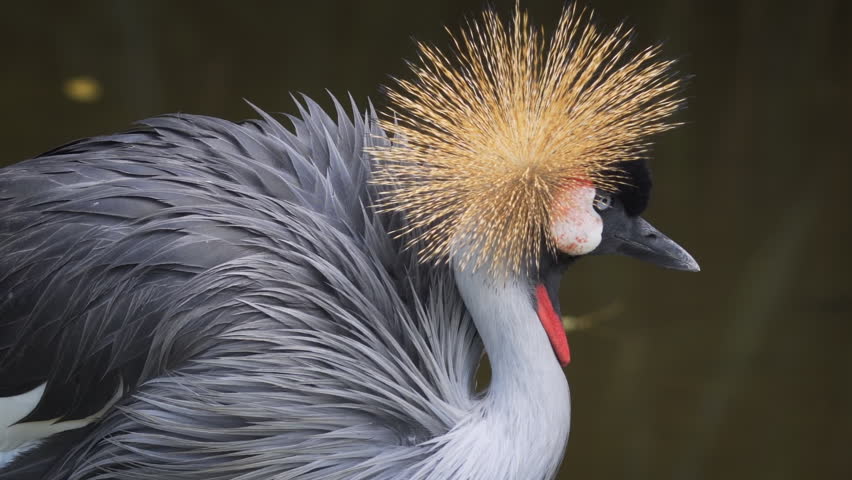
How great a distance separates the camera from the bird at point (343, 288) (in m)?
1.07

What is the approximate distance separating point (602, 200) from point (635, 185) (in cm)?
4

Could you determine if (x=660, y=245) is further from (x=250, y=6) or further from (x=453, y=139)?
(x=250, y=6)

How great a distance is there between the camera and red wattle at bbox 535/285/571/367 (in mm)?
1149

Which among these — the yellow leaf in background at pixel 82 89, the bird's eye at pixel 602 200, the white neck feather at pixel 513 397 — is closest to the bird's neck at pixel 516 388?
the white neck feather at pixel 513 397

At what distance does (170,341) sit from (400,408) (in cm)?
27

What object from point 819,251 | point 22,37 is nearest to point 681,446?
point 819,251

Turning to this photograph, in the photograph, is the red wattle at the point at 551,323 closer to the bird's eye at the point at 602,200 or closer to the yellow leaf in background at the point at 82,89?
the bird's eye at the point at 602,200

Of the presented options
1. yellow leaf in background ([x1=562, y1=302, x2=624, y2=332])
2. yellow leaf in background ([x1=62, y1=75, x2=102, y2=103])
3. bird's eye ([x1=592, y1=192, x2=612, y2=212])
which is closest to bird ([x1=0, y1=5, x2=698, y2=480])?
bird's eye ([x1=592, y1=192, x2=612, y2=212])

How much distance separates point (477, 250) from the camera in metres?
1.10

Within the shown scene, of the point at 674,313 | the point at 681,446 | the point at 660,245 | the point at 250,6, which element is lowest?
the point at 681,446

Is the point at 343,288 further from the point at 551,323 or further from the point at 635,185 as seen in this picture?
the point at 635,185

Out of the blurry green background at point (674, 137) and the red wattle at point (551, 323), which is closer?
the red wattle at point (551, 323)

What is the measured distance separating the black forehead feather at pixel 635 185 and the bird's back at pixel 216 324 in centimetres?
23

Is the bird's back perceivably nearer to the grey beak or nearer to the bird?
the bird
